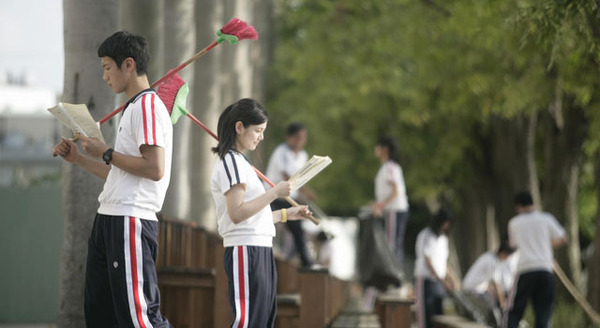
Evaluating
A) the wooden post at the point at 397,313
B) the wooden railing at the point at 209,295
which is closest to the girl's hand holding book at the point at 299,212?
the wooden railing at the point at 209,295

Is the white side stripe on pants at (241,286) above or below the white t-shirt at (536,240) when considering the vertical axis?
below

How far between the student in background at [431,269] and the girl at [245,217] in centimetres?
765

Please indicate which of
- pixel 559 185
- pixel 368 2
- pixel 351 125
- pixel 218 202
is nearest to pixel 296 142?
pixel 218 202

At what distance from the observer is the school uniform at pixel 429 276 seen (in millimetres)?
14266

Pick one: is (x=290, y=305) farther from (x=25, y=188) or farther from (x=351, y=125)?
(x=351, y=125)

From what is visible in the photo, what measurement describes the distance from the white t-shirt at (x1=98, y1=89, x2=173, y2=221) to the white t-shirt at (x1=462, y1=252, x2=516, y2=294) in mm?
11534

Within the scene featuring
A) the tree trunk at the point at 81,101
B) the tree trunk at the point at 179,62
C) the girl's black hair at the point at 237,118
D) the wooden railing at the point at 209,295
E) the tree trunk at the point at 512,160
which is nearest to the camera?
the girl's black hair at the point at 237,118

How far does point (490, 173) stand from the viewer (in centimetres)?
2930

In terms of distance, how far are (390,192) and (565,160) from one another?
10.1m

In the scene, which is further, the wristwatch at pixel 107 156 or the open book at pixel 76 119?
the open book at pixel 76 119

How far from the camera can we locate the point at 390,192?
47.0 feet

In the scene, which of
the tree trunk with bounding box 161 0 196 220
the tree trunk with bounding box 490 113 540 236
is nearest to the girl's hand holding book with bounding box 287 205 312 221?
the tree trunk with bounding box 161 0 196 220

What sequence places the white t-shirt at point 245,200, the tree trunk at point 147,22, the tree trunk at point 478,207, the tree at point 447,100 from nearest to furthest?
the white t-shirt at point 245,200
the tree trunk at point 147,22
the tree at point 447,100
the tree trunk at point 478,207

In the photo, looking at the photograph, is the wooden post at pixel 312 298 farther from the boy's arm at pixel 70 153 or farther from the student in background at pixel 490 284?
the student in background at pixel 490 284
